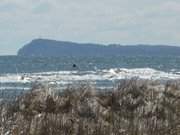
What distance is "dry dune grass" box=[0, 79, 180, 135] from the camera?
12.2m

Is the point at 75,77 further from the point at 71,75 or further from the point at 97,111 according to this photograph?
the point at 97,111

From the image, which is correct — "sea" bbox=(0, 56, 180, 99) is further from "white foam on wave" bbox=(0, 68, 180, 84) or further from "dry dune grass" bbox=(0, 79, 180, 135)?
"dry dune grass" bbox=(0, 79, 180, 135)

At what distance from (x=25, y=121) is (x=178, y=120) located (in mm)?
2771

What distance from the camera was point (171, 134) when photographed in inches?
498

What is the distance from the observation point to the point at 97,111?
548 inches

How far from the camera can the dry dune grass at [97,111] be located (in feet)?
40.0

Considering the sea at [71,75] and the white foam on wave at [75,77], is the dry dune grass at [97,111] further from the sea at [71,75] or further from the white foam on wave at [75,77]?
the white foam on wave at [75,77]

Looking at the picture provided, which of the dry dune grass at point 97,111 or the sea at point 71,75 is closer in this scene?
the dry dune grass at point 97,111

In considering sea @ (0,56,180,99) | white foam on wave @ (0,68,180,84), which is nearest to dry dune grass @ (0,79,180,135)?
sea @ (0,56,180,99)

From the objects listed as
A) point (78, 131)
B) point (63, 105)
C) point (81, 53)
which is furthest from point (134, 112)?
point (81, 53)

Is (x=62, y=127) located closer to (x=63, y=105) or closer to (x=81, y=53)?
(x=63, y=105)

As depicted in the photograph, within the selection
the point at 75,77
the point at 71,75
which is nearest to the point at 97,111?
the point at 75,77

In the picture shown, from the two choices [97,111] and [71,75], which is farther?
[71,75]

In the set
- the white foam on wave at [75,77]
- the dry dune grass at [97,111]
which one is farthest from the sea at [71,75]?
the dry dune grass at [97,111]
